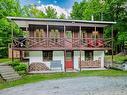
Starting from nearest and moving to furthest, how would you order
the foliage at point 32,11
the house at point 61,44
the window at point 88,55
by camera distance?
the house at point 61,44
the window at point 88,55
the foliage at point 32,11

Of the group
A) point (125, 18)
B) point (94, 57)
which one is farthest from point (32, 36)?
point (125, 18)

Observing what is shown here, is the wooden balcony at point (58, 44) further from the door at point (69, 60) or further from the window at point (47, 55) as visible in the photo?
the window at point (47, 55)

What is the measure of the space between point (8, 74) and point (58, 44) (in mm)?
8008

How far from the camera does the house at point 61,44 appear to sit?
2870cm

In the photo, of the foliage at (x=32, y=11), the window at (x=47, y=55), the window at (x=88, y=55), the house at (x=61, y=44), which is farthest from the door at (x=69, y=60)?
the foliage at (x=32, y=11)

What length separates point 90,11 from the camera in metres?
57.8

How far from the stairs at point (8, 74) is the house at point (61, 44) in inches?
129

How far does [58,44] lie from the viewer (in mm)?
29609

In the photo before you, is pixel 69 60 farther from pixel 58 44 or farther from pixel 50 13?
pixel 50 13

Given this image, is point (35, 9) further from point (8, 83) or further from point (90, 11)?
point (8, 83)

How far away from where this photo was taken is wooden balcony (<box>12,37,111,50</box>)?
28.5 meters

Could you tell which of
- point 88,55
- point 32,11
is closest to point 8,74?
point 88,55

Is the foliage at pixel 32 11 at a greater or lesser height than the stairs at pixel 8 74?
greater

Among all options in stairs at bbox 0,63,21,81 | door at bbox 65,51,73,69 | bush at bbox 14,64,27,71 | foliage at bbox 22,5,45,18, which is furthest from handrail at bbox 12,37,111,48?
foliage at bbox 22,5,45,18
